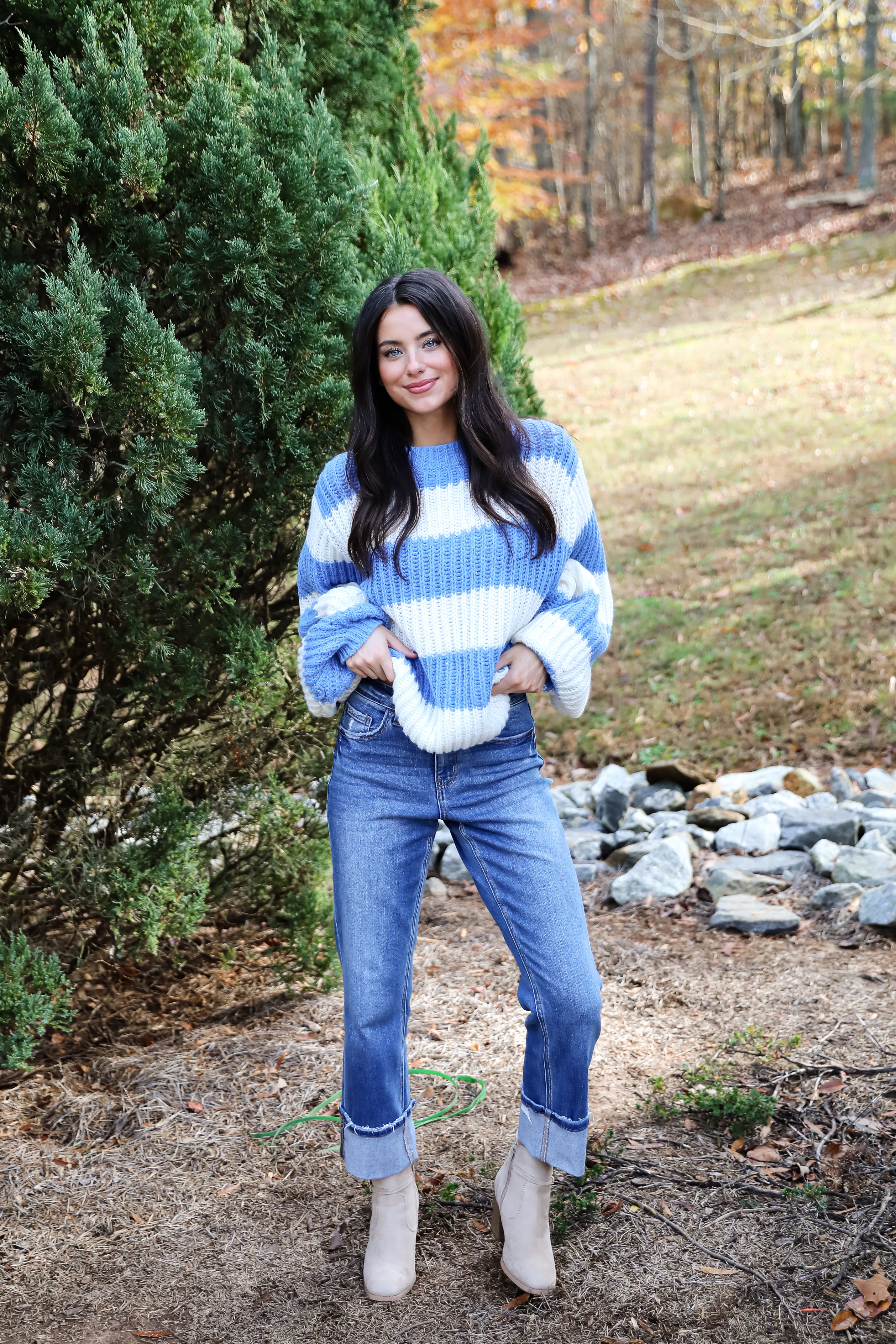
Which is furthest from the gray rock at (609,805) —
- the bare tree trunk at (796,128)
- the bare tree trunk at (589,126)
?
the bare tree trunk at (796,128)

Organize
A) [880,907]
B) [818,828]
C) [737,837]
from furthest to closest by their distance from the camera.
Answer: [737,837] → [818,828] → [880,907]

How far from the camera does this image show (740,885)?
15.6 ft

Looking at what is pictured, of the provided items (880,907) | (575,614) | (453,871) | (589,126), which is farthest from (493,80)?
(575,614)

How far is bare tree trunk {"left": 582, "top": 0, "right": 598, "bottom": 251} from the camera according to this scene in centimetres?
2606

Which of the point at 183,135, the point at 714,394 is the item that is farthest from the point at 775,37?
the point at 183,135

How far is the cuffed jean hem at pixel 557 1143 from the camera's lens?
→ 246 cm

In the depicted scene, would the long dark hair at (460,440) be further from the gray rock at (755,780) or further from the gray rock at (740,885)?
the gray rock at (755,780)

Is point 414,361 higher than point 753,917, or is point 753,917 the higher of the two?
point 414,361

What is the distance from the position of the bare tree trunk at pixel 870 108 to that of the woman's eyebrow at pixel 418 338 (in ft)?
82.8

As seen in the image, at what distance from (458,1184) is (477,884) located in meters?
1.04

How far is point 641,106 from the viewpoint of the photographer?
37.2m

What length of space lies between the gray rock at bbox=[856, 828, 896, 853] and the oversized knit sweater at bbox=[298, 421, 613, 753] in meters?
2.80

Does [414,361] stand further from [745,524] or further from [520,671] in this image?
[745,524]

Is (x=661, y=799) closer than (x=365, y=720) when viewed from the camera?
No
